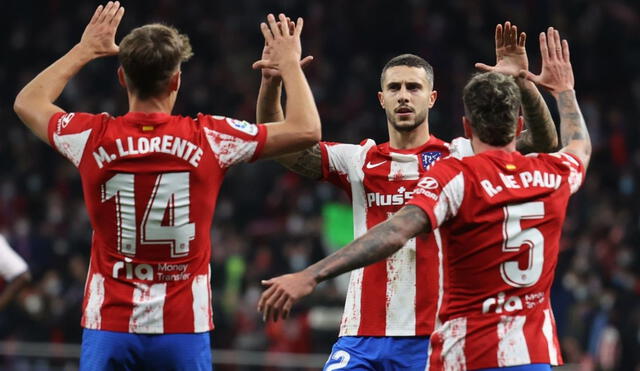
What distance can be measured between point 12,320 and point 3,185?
5.51 meters

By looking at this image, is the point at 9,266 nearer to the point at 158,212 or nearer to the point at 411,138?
the point at 411,138

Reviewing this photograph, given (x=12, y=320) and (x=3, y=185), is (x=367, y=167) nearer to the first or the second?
(x=12, y=320)

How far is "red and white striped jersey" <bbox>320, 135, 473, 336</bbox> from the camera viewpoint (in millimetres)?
6180

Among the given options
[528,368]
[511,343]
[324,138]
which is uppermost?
[324,138]

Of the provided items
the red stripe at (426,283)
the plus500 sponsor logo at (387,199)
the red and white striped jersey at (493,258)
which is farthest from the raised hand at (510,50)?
the red and white striped jersey at (493,258)

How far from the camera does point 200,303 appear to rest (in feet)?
16.5

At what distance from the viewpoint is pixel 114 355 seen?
495cm

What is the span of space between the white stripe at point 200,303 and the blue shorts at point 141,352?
66 mm

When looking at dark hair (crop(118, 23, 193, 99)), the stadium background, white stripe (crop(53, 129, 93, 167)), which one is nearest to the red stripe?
dark hair (crop(118, 23, 193, 99))

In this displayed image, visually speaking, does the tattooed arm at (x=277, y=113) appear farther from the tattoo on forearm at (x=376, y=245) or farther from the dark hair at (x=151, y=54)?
the tattoo on forearm at (x=376, y=245)

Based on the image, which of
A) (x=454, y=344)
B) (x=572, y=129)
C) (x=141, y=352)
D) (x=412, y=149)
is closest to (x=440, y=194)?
(x=454, y=344)

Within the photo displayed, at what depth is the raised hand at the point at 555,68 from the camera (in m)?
5.58

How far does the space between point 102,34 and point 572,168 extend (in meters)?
2.24

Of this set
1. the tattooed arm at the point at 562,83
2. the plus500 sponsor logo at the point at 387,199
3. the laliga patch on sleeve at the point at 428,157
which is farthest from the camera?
the laliga patch on sleeve at the point at 428,157
